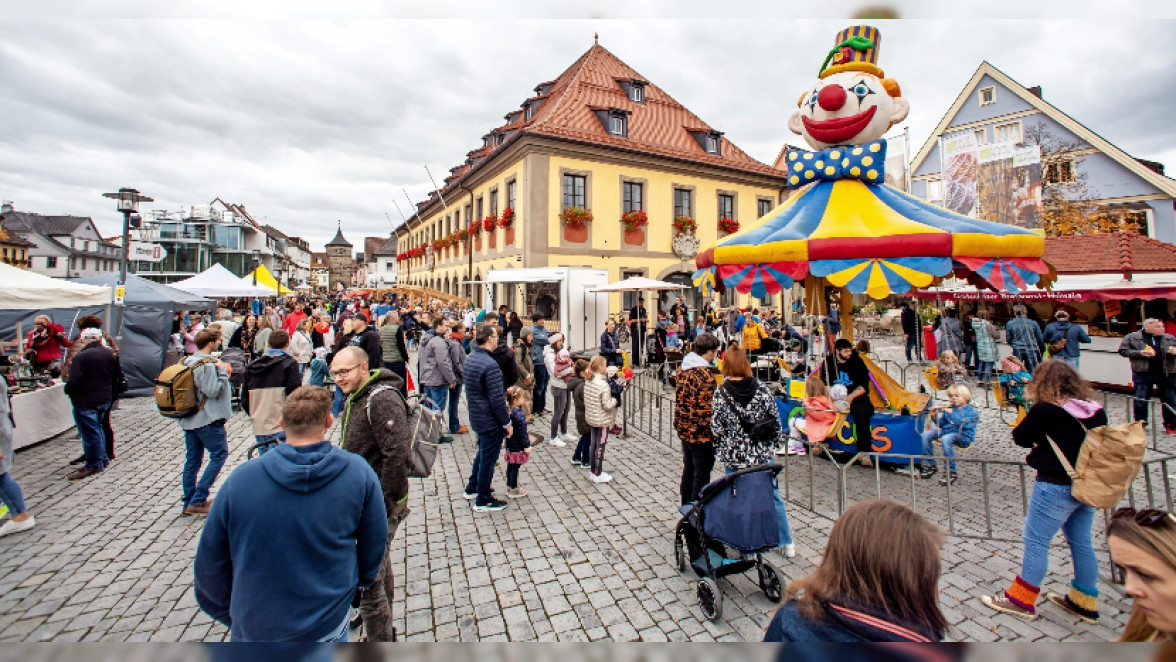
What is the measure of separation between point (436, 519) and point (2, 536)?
3.89 m

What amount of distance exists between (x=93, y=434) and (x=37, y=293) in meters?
3.38

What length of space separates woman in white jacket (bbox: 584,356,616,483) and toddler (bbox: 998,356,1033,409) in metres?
5.71

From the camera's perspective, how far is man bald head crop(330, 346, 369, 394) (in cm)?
314

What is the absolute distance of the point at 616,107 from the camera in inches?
818

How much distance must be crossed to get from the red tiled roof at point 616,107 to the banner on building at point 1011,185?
10089mm

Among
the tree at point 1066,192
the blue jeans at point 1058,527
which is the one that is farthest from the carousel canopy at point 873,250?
the tree at point 1066,192

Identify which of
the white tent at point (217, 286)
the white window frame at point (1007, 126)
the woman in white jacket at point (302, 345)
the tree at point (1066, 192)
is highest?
the white window frame at point (1007, 126)

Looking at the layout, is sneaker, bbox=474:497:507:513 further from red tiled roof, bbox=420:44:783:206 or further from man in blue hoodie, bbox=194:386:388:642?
red tiled roof, bbox=420:44:783:206

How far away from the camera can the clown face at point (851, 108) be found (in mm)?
5969

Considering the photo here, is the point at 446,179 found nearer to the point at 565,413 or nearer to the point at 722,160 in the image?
the point at 722,160

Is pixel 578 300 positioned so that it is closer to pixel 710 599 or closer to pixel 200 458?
pixel 200 458

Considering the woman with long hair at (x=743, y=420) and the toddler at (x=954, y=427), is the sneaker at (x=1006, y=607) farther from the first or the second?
the toddler at (x=954, y=427)

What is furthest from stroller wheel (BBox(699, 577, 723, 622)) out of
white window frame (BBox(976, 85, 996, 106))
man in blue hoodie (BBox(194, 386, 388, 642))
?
white window frame (BBox(976, 85, 996, 106))

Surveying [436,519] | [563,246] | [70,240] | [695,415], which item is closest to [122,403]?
[436,519]
